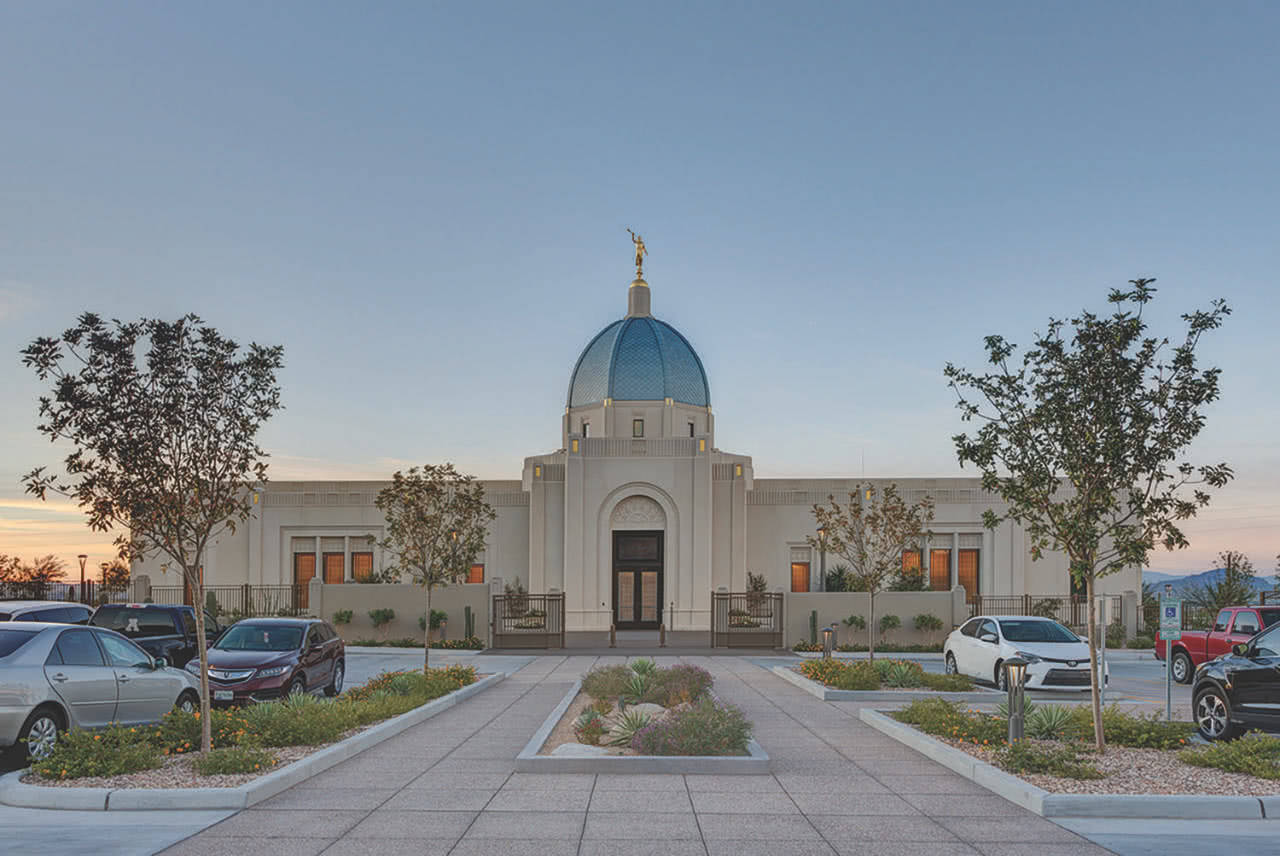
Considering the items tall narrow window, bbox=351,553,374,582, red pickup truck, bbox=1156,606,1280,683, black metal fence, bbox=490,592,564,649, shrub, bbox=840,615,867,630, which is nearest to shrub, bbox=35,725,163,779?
red pickup truck, bbox=1156,606,1280,683

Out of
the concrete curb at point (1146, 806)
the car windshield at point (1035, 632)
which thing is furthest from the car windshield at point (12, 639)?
the car windshield at point (1035, 632)

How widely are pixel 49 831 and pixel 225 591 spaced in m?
35.1

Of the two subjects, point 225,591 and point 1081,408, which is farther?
point 225,591

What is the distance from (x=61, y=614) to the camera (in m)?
20.6

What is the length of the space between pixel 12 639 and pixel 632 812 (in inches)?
279

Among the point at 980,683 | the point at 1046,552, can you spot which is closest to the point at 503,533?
the point at 1046,552

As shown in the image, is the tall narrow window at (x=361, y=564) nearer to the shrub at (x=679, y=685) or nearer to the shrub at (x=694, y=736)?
the shrub at (x=679, y=685)

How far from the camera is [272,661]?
1689 cm

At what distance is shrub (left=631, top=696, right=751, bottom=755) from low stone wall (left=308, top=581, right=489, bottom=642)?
72.1 ft

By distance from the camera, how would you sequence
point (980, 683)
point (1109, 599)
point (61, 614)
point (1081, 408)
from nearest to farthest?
point (1081, 408) → point (61, 614) → point (980, 683) → point (1109, 599)

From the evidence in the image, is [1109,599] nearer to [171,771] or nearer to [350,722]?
[350,722]

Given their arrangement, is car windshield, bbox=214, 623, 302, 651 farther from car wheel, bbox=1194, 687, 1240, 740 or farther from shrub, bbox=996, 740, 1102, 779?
car wheel, bbox=1194, 687, 1240, 740

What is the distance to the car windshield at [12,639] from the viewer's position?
11594mm

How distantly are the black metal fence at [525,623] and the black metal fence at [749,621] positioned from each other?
4830 mm
